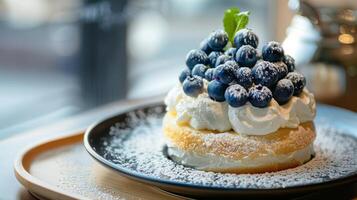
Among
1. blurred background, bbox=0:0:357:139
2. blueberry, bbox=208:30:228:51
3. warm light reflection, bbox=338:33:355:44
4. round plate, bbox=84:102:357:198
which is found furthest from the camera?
blurred background, bbox=0:0:357:139

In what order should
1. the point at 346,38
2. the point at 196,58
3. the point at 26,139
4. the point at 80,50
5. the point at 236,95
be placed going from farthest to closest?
the point at 80,50 → the point at 346,38 → the point at 26,139 → the point at 196,58 → the point at 236,95

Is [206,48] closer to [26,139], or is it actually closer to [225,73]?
[225,73]

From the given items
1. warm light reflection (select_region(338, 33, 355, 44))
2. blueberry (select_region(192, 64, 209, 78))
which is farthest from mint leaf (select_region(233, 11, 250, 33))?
warm light reflection (select_region(338, 33, 355, 44))

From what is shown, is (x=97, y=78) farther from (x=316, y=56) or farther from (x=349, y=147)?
(x=349, y=147)

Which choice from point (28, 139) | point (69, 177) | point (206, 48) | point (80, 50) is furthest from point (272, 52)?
point (80, 50)

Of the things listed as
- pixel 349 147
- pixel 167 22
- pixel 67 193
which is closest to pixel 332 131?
pixel 349 147

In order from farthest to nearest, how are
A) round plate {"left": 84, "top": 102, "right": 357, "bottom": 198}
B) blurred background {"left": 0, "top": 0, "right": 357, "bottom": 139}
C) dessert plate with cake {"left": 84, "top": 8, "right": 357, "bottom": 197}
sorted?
blurred background {"left": 0, "top": 0, "right": 357, "bottom": 139}
dessert plate with cake {"left": 84, "top": 8, "right": 357, "bottom": 197}
round plate {"left": 84, "top": 102, "right": 357, "bottom": 198}

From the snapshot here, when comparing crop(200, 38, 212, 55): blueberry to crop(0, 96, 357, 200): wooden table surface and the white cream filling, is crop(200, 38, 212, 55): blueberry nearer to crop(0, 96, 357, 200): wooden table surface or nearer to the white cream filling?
the white cream filling
